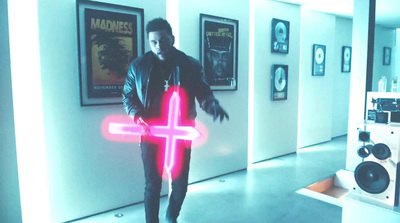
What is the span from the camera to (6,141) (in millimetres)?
2186

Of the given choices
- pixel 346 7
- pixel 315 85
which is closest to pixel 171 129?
pixel 315 85

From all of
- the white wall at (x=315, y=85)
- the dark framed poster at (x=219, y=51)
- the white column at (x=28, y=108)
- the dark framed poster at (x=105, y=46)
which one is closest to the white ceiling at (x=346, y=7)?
the white wall at (x=315, y=85)

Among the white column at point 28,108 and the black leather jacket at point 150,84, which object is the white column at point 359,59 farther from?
the white column at point 28,108

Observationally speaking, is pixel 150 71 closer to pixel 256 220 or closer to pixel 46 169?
pixel 46 169

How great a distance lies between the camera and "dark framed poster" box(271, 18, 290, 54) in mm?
4688

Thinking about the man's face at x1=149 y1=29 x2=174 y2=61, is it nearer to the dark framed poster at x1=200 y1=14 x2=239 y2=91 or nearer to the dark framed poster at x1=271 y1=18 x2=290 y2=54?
the dark framed poster at x1=200 y1=14 x2=239 y2=91

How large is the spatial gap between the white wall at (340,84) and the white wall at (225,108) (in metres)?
3.22

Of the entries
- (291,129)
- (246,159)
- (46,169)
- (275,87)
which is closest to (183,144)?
(46,169)

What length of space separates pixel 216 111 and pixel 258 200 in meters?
1.68

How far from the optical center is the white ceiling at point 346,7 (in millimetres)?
4922

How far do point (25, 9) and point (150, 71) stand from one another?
1.29 metres

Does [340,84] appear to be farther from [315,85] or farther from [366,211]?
[366,211]

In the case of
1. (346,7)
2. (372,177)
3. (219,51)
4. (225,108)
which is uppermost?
(346,7)

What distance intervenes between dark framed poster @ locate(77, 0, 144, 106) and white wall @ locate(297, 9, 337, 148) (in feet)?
12.2
